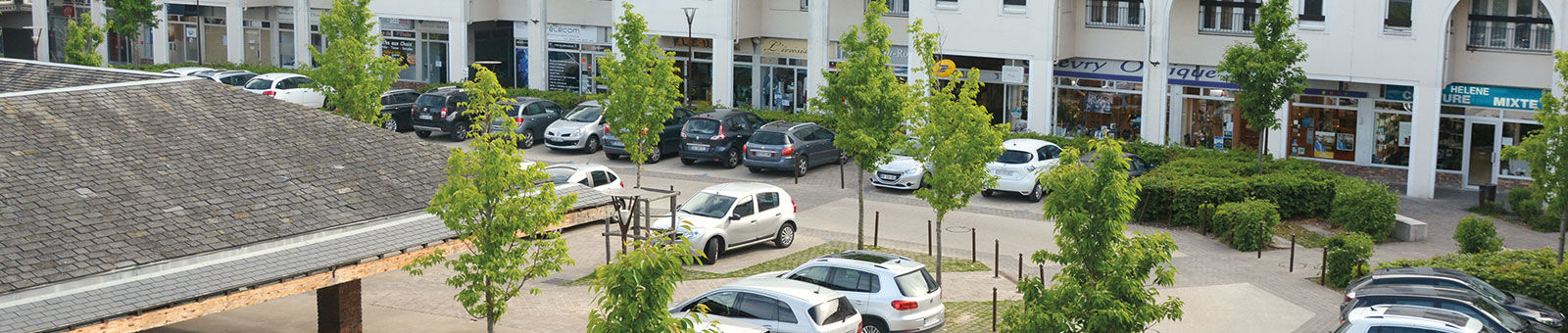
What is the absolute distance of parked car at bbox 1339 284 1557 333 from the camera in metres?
21.2

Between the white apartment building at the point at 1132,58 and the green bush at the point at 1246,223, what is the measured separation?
7534mm

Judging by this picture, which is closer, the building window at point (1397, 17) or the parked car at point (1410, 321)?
the parked car at point (1410, 321)

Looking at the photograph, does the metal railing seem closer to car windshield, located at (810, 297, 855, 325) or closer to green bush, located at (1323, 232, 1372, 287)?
green bush, located at (1323, 232, 1372, 287)

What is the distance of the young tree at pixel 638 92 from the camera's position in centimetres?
3047

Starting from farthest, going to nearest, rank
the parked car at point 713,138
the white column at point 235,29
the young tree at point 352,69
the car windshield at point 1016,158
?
the white column at point 235,29 → the parked car at point 713,138 → the car windshield at point 1016,158 → the young tree at point 352,69

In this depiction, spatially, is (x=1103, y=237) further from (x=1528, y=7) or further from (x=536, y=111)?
(x=536, y=111)

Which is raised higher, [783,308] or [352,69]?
[352,69]

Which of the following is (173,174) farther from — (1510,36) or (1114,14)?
(1510,36)

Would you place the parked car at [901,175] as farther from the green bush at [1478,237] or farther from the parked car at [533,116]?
the green bush at [1478,237]

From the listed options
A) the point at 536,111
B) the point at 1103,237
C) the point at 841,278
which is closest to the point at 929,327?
the point at 841,278

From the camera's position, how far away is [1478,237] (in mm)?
28016

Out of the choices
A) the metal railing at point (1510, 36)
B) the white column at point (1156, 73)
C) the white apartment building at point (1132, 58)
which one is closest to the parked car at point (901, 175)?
the white apartment building at point (1132, 58)

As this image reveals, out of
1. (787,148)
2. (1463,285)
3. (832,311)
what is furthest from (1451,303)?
(787,148)

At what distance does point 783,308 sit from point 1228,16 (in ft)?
74.2
